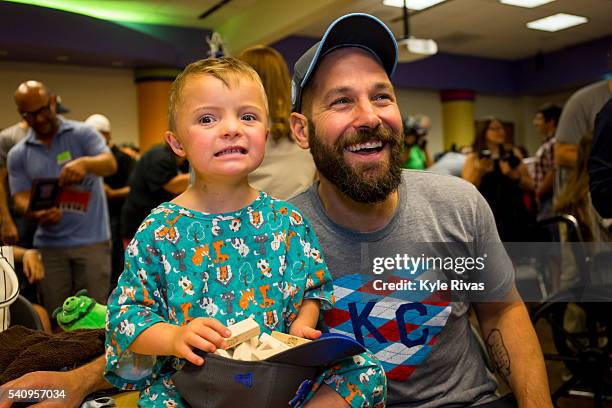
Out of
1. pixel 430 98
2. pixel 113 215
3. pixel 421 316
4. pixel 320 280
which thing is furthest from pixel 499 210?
pixel 113 215

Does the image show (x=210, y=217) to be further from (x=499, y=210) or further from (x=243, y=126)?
(x=499, y=210)

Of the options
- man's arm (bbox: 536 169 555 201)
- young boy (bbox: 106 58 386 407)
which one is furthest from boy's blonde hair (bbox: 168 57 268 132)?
man's arm (bbox: 536 169 555 201)

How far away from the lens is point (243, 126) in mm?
765

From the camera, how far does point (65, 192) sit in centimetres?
114

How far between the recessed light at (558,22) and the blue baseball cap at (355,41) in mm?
368

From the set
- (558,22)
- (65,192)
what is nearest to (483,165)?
(558,22)

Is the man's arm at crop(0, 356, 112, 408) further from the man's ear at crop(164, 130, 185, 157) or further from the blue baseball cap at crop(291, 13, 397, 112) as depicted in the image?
the blue baseball cap at crop(291, 13, 397, 112)

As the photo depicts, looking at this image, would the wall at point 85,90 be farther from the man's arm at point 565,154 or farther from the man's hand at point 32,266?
the man's arm at point 565,154

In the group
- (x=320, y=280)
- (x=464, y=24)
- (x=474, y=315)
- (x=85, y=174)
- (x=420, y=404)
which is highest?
(x=464, y=24)

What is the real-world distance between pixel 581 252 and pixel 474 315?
1.20 ft

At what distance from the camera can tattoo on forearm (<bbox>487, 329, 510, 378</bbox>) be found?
1.01m

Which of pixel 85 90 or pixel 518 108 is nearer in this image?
pixel 85 90

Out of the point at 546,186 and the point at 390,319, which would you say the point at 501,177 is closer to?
the point at 546,186

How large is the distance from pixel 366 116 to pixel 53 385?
63cm
